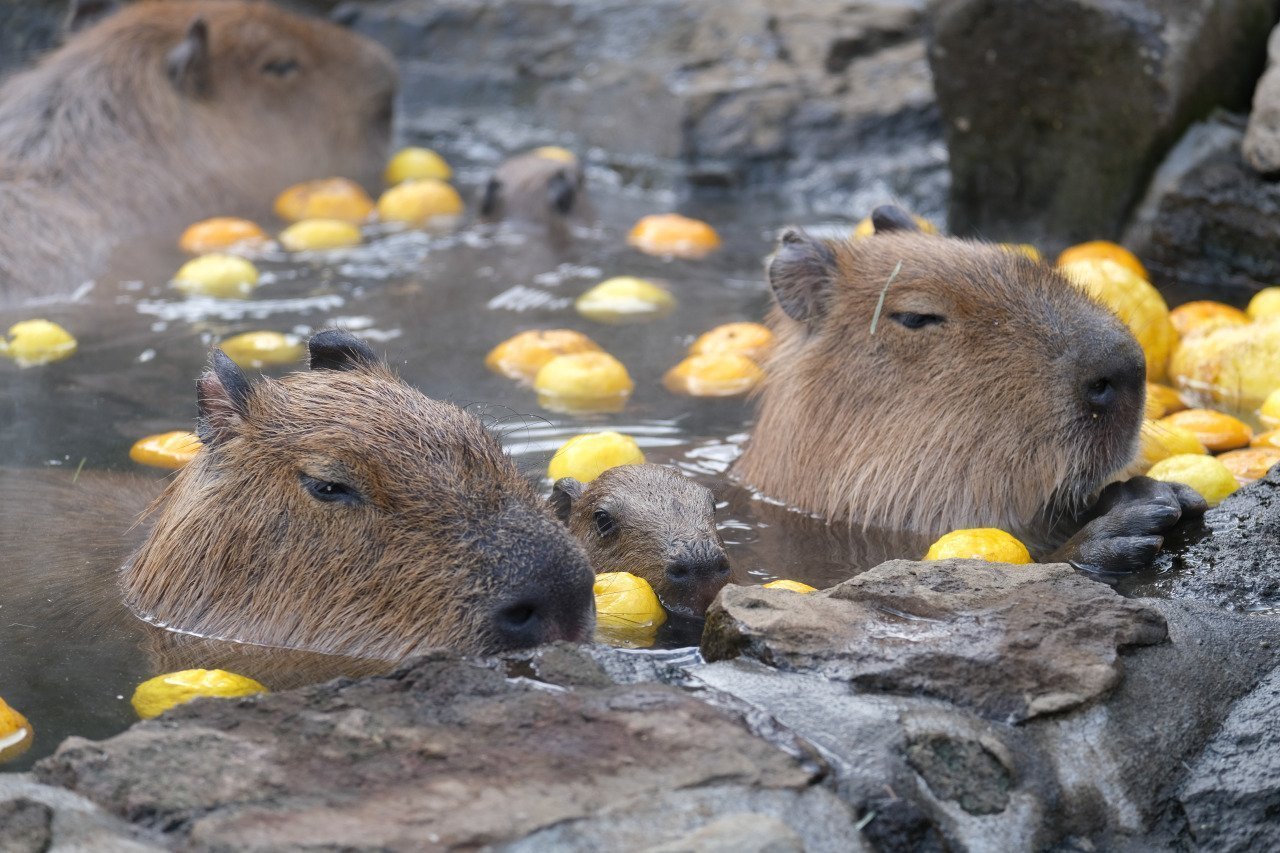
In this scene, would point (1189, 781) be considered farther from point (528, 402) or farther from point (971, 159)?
point (971, 159)

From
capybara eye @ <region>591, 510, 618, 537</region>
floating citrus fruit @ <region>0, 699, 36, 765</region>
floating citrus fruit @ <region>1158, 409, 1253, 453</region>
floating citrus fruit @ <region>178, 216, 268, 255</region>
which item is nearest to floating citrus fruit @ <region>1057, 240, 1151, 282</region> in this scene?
floating citrus fruit @ <region>1158, 409, 1253, 453</region>

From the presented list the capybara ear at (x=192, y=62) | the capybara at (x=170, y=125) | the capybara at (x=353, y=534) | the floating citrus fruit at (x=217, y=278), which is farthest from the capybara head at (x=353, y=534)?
the capybara ear at (x=192, y=62)

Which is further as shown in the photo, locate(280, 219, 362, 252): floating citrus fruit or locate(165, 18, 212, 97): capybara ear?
locate(165, 18, 212, 97): capybara ear

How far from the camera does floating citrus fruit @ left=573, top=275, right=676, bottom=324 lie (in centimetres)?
769

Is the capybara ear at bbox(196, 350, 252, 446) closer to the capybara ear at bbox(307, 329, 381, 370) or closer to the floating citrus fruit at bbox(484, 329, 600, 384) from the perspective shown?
the capybara ear at bbox(307, 329, 381, 370)

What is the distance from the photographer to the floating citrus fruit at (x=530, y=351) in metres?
6.73

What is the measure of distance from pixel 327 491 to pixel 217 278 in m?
4.31

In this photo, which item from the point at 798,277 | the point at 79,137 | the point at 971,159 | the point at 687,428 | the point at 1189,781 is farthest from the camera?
the point at 79,137

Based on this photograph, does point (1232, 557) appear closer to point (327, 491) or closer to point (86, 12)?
point (327, 491)

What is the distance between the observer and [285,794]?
281 centimetres

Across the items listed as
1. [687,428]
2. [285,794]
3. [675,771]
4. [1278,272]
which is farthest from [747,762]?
[1278,272]

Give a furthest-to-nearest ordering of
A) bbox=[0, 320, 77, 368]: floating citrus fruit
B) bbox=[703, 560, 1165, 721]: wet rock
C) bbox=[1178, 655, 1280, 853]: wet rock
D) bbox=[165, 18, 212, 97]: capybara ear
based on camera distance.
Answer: bbox=[165, 18, 212, 97]: capybara ear < bbox=[0, 320, 77, 368]: floating citrus fruit < bbox=[703, 560, 1165, 721]: wet rock < bbox=[1178, 655, 1280, 853]: wet rock

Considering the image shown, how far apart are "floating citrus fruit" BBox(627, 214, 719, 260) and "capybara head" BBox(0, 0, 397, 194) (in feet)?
8.07

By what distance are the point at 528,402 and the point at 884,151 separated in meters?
4.29
